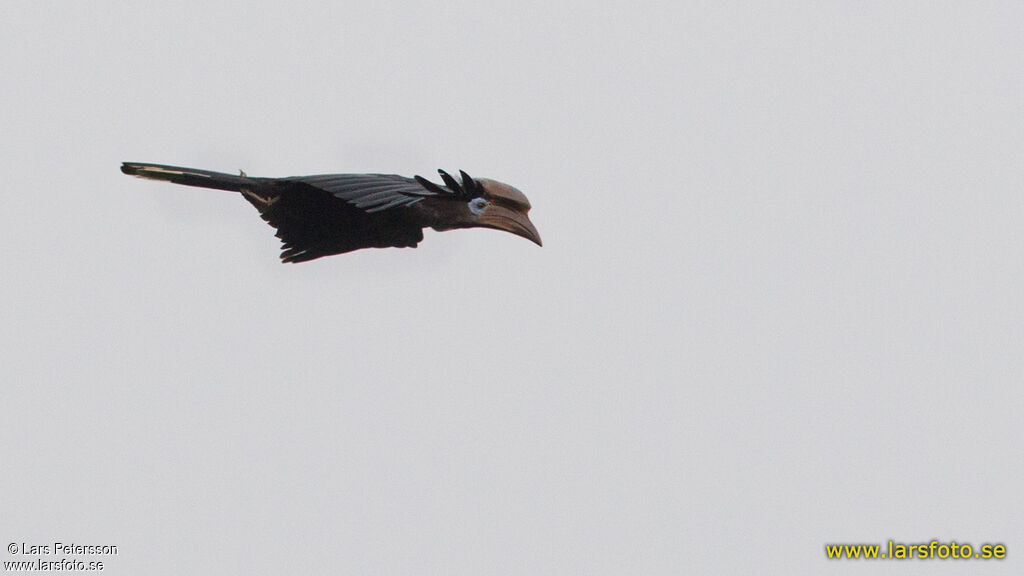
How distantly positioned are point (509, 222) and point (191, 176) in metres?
2.80

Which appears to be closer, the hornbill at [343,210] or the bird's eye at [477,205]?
the hornbill at [343,210]

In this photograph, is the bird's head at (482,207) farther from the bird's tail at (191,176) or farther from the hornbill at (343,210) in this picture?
the bird's tail at (191,176)

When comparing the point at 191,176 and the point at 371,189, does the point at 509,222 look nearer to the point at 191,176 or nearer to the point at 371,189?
the point at 371,189

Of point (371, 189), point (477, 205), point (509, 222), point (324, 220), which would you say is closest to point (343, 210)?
point (324, 220)

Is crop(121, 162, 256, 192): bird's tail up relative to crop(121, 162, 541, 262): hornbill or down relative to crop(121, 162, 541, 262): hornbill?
up

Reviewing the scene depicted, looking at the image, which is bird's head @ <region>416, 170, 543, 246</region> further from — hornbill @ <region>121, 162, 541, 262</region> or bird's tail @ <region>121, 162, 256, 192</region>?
bird's tail @ <region>121, 162, 256, 192</region>

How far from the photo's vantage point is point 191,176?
1104cm

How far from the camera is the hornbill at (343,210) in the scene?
433 inches

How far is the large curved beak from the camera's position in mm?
11627

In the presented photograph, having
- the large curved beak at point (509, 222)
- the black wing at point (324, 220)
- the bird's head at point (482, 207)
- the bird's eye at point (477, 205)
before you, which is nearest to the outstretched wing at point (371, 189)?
the black wing at point (324, 220)

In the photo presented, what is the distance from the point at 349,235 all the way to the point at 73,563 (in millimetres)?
4684

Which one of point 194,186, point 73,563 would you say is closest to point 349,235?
point 194,186

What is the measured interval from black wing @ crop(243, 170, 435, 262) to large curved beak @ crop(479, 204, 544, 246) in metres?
0.63

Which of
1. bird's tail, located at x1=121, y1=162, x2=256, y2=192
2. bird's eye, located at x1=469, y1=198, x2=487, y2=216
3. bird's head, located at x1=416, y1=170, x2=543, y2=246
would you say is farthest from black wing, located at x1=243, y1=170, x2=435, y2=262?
bird's eye, located at x1=469, y1=198, x2=487, y2=216
